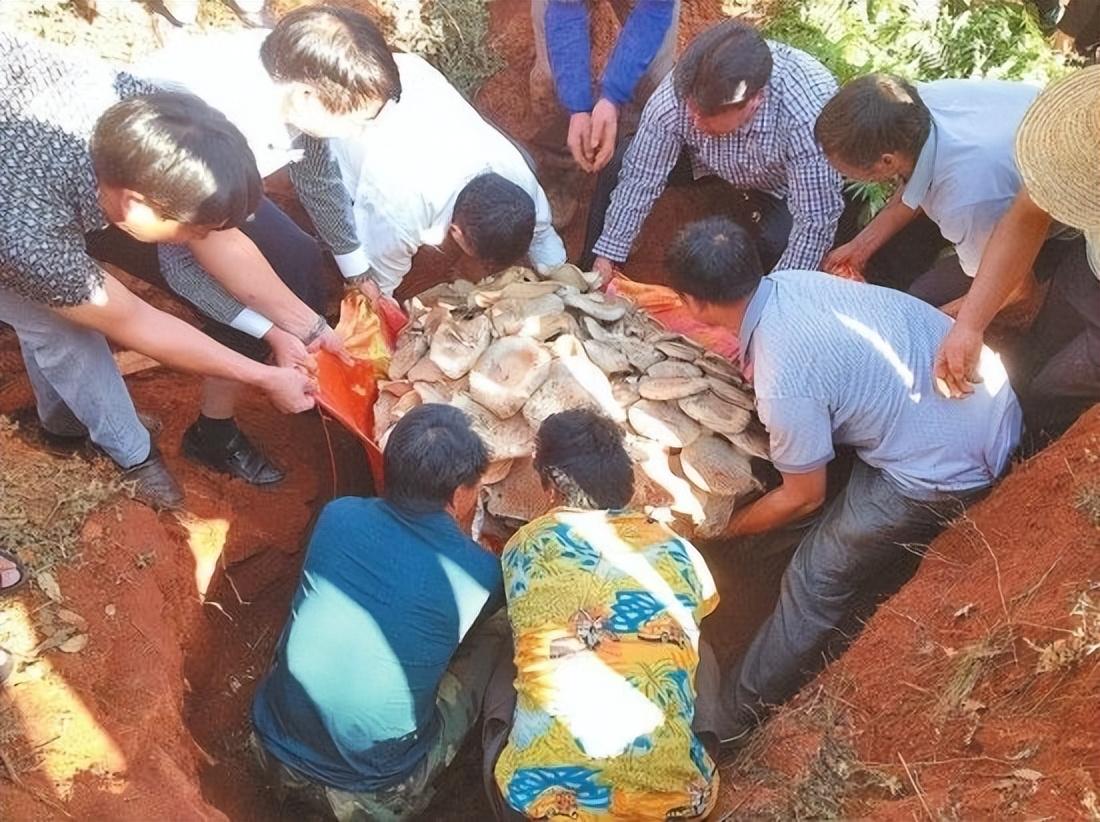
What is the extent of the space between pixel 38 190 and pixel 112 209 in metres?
0.19

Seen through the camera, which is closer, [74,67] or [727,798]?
[74,67]

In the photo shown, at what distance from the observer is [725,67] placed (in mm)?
3691

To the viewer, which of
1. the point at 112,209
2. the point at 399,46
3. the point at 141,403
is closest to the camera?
the point at 112,209

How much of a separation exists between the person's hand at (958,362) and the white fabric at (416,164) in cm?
161

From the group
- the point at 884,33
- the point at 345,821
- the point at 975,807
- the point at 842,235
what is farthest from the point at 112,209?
the point at 884,33

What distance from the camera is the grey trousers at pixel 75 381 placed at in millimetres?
→ 3199

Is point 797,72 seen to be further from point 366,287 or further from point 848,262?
point 366,287

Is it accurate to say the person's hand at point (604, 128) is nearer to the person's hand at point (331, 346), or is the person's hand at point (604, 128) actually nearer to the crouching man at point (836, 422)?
the crouching man at point (836, 422)

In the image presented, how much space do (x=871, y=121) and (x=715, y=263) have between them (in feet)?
2.38

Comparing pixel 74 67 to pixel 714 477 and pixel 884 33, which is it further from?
pixel 884 33

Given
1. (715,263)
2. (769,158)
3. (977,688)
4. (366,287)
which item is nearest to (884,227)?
(769,158)

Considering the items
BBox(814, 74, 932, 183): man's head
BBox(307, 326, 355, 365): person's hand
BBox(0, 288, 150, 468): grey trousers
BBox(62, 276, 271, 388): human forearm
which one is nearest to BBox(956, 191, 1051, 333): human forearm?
BBox(814, 74, 932, 183): man's head

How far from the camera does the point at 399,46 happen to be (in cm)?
525

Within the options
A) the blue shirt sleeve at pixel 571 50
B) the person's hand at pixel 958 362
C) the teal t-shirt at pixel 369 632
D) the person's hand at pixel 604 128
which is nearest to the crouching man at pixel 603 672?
the teal t-shirt at pixel 369 632
